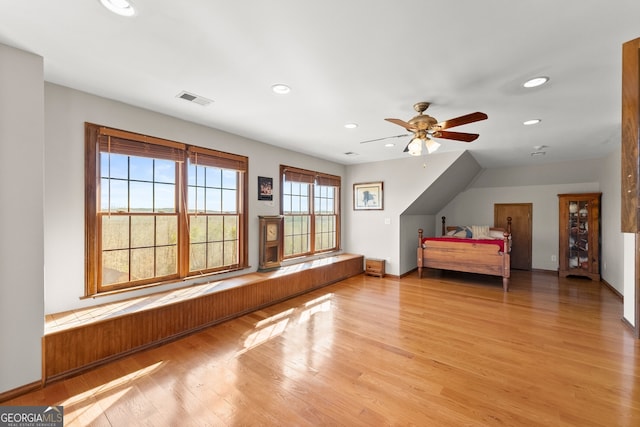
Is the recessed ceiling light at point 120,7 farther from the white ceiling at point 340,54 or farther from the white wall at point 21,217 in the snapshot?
the white wall at point 21,217

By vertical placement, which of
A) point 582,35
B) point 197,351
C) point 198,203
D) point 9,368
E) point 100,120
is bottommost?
point 197,351

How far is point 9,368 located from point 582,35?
4.45 meters

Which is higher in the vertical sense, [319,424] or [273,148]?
[273,148]

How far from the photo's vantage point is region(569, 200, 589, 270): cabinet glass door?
5459 millimetres

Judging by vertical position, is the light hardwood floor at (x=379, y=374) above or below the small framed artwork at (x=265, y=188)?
below

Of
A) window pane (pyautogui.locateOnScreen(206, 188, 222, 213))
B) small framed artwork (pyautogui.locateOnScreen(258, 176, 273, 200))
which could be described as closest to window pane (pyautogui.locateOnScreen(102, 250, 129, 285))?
window pane (pyautogui.locateOnScreen(206, 188, 222, 213))

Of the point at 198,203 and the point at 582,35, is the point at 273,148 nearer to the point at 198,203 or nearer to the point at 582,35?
the point at 198,203

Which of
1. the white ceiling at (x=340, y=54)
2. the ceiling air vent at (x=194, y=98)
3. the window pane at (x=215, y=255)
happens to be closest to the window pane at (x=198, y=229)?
the window pane at (x=215, y=255)

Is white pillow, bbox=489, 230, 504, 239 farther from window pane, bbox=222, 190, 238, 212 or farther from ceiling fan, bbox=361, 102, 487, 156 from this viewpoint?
window pane, bbox=222, 190, 238, 212

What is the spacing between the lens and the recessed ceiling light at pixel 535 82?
2.19m

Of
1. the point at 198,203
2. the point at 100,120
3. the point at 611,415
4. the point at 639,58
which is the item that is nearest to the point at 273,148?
the point at 198,203

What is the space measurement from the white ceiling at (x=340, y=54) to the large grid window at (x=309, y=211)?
1.87 meters

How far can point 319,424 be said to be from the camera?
171 centimetres

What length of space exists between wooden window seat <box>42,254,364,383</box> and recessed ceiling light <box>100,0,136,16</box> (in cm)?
235
